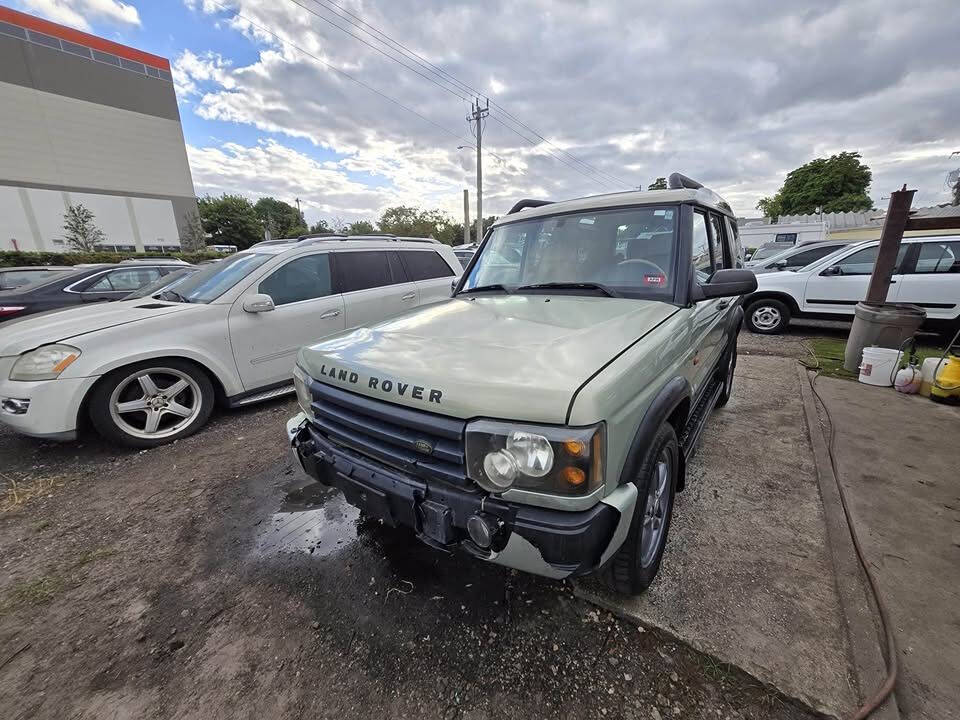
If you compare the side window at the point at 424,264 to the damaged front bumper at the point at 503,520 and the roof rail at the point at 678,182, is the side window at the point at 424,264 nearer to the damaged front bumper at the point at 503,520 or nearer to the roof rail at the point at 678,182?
the roof rail at the point at 678,182

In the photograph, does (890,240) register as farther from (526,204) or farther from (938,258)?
(526,204)

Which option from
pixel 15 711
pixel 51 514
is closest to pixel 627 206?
pixel 15 711

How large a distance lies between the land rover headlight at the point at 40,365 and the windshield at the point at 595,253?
334cm

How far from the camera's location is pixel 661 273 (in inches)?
93.6

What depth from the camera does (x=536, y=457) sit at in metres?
1.42

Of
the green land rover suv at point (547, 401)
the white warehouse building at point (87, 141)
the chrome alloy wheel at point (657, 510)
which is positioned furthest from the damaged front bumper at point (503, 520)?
the white warehouse building at point (87, 141)

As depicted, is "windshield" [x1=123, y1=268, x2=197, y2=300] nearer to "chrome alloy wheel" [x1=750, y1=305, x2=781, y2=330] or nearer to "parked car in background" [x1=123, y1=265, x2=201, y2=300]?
"parked car in background" [x1=123, y1=265, x2=201, y2=300]

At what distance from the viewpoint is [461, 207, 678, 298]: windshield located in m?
2.42

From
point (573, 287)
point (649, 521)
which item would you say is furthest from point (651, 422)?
point (573, 287)

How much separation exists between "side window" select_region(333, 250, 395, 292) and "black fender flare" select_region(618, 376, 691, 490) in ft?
13.1

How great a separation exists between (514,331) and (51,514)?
11.4ft

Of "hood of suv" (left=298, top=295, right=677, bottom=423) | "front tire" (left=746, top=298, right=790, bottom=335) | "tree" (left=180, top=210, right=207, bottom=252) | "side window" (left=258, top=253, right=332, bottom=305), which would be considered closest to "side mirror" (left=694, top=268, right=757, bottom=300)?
"hood of suv" (left=298, top=295, right=677, bottom=423)

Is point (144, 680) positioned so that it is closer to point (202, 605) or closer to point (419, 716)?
point (202, 605)

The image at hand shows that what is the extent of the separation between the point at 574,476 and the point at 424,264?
483cm
